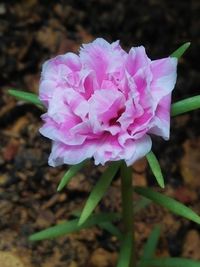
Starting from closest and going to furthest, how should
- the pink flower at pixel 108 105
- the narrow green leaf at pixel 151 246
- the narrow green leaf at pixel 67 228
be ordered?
the pink flower at pixel 108 105 < the narrow green leaf at pixel 67 228 < the narrow green leaf at pixel 151 246

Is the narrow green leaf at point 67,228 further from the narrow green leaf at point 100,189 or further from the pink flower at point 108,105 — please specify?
the pink flower at point 108,105

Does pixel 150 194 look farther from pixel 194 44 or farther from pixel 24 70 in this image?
pixel 194 44

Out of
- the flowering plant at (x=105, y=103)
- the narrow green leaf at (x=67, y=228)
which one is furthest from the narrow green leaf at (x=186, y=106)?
the narrow green leaf at (x=67, y=228)

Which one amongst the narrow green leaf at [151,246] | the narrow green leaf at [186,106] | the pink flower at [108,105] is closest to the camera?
the pink flower at [108,105]

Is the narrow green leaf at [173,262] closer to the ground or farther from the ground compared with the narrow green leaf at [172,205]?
closer to the ground

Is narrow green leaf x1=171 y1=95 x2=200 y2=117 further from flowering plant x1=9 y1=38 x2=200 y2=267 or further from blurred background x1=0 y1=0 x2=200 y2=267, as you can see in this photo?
blurred background x1=0 y1=0 x2=200 y2=267

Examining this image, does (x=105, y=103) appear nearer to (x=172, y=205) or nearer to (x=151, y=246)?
(x=172, y=205)

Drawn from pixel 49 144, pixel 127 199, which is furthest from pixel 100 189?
pixel 49 144
